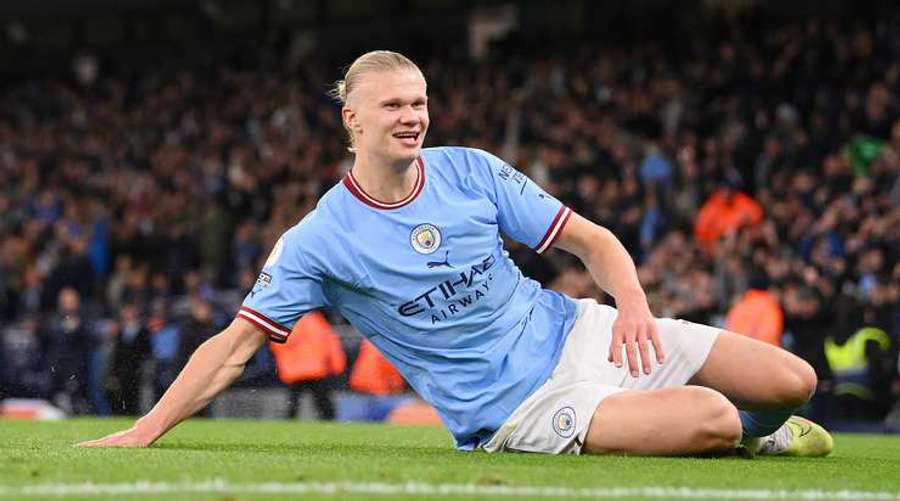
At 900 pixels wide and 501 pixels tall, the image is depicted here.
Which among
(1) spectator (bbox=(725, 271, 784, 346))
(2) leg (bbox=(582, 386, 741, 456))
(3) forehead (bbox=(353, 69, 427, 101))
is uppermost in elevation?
(3) forehead (bbox=(353, 69, 427, 101))

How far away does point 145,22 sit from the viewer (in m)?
36.1

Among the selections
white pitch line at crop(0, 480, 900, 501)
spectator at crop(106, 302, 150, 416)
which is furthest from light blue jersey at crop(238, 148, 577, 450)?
spectator at crop(106, 302, 150, 416)

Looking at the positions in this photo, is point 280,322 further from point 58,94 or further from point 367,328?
point 58,94

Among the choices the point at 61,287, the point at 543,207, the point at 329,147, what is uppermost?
the point at 543,207

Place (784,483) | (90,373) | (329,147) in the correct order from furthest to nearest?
1. (329,147)
2. (90,373)
3. (784,483)

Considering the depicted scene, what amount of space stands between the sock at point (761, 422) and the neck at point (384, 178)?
1.76 metres

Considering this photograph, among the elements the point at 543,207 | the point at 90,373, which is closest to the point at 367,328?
the point at 543,207

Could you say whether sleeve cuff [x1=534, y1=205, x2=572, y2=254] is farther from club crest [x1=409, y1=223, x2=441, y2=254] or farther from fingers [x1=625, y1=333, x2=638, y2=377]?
fingers [x1=625, y1=333, x2=638, y2=377]

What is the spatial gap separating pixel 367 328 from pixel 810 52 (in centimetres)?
1376

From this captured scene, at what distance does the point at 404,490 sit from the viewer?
17.0 feet

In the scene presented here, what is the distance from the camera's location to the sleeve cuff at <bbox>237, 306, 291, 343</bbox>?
688 centimetres

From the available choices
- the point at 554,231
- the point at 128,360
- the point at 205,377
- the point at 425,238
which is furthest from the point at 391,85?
the point at 128,360

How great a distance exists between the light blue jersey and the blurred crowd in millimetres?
7390

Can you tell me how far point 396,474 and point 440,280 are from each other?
1298 mm
